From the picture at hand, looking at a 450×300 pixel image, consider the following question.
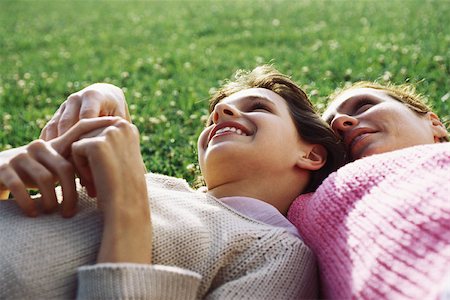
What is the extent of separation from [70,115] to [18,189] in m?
0.51

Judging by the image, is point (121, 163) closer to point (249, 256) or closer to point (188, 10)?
point (249, 256)

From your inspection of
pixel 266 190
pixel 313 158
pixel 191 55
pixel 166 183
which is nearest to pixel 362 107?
pixel 313 158

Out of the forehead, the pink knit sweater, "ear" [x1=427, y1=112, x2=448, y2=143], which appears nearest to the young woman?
the pink knit sweater

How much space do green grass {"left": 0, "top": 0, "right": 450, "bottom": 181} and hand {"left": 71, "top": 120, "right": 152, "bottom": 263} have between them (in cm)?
172

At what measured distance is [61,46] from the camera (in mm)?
10977

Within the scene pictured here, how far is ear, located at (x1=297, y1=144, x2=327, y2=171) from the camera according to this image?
269 centimetres

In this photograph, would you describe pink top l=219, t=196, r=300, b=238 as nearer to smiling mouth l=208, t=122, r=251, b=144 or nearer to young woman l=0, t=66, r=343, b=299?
young woman l=0, t=66, r=343, b=299

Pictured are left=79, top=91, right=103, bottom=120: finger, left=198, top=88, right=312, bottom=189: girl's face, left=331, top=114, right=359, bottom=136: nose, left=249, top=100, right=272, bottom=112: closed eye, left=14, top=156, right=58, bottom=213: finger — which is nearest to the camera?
left=14, top=156, right=58, bottom=213: finger

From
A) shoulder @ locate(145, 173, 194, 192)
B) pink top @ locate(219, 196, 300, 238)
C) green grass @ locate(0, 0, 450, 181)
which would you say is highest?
shoulder @ locate(145, 173, 194, 192)

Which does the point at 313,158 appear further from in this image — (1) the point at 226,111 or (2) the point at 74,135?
(2) the point at 74,135

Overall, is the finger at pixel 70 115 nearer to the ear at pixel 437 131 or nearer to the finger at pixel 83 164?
the finger at pixel 83 164

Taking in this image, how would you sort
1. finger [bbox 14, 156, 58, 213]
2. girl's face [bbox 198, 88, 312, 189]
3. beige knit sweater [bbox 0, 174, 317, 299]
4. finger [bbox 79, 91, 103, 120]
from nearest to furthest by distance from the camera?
beige knit sweater [bbox 0, 174, 317, 299], finger [bbox 14, 156, 58, 213], finger [bbox 79, 91, 103, 120], girl's face [bbox 198, 88, 312, 189]

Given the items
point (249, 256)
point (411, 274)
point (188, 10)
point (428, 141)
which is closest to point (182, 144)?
point (428, 141)

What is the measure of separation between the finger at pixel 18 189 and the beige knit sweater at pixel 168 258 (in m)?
0.04
